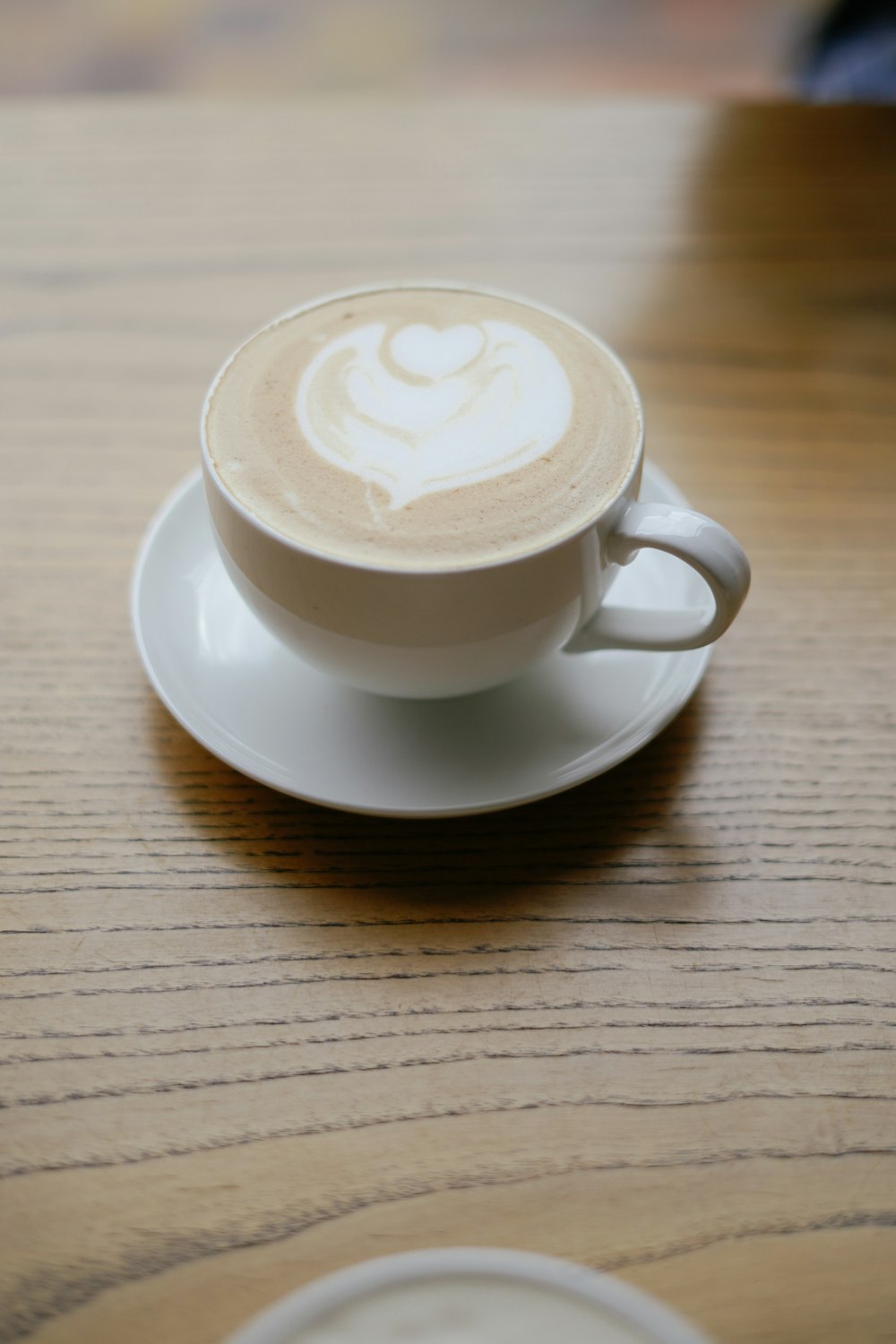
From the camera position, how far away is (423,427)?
53 centimetres

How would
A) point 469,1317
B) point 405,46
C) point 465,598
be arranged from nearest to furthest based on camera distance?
1. point 469,1317
2. point 465,598
3. point 405,46

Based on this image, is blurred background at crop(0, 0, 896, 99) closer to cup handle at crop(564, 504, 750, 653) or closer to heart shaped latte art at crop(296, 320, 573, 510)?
heart shaped latte art at crop(296, 320, 573, 510)

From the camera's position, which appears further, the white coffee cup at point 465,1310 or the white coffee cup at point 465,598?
the white coffee cup at point 465,598

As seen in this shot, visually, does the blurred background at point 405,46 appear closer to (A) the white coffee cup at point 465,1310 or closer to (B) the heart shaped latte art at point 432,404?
(B) the heart shaped latte art at point 432,404

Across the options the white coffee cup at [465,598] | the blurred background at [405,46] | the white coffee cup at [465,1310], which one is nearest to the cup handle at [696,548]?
the white coffee cup at [465,598]

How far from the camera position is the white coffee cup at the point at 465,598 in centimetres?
47

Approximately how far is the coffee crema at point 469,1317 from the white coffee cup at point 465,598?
259 mm

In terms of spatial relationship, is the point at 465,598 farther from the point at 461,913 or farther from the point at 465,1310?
the point at 465,1310

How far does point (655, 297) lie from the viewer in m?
0.81

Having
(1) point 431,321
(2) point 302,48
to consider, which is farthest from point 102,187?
(2) point 302,48

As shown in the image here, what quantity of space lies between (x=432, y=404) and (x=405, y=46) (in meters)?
2.00

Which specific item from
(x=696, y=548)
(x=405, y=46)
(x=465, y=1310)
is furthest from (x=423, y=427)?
(x=405, y=46)

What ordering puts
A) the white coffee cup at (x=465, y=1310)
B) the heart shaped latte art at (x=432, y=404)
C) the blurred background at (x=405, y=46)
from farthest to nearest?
1. the blurred background at (x=405, y=46)
2. the heart shaped latte art at (x=432, y=404)
3. the white coffee cup at (x=465, y=1310)

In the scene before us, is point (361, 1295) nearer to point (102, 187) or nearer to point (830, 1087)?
point (830, 1087)
